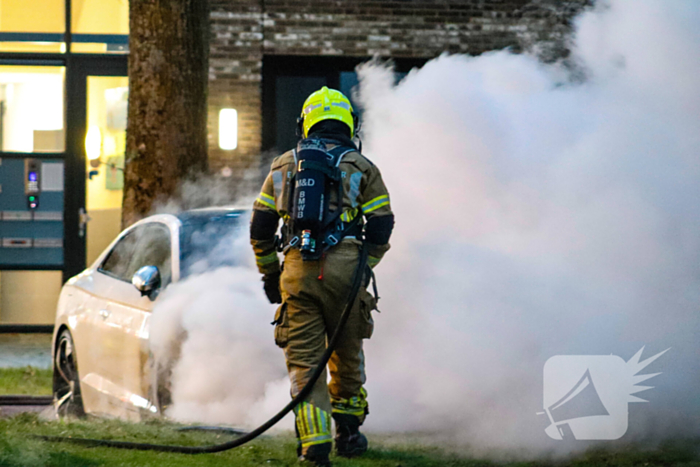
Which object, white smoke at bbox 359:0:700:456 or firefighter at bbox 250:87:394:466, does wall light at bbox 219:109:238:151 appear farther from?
firefighter at bbox 250:87:394:466

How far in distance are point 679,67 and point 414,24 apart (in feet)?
18.5

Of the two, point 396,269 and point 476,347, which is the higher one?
point 396,269

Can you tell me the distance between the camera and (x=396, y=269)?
17.8 feet

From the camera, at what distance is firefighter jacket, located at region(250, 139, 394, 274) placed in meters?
4.30

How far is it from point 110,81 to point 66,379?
17.5 feet

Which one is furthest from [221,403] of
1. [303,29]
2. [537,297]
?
[303,29]

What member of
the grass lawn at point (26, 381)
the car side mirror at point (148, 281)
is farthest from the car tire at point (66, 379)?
the car side mirror at point (148, 281)

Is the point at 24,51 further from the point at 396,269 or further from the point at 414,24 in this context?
the point at 396,269

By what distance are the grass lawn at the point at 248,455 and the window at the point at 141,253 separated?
3.78 ft

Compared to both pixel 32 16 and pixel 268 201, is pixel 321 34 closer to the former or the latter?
pixel 32 16

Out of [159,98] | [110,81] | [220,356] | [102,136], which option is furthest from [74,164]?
[220,356]

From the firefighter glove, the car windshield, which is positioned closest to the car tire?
the car windshield

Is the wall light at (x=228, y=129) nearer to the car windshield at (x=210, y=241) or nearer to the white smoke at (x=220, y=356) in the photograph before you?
the car windshield at (x=210, y=241)

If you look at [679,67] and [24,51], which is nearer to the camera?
[679,67]
